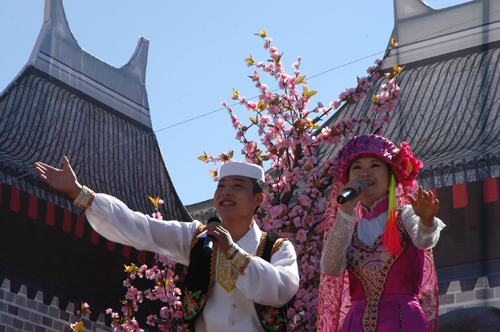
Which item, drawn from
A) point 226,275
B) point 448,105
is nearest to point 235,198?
point 226,275

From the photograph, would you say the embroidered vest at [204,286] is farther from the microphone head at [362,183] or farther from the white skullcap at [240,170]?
the microphone head at [362,183]

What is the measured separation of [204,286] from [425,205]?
3.11ft

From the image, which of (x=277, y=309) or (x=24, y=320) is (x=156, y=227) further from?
(x=24, y=320)

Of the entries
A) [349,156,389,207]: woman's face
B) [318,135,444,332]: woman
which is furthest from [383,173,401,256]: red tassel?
[349,156,389,207]: woman's face

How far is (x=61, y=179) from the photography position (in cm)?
273

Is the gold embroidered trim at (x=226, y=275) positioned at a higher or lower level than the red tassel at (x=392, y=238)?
lower

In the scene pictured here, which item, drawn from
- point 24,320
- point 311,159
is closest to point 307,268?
point 311,159

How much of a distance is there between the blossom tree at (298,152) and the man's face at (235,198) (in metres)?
1.08

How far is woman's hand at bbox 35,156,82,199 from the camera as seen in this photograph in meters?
2.71

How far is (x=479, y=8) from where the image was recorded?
4.49 m

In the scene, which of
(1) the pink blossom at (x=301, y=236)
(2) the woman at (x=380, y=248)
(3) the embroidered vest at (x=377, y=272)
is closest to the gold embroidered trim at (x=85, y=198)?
(2) the woman at (x=380, y=248)

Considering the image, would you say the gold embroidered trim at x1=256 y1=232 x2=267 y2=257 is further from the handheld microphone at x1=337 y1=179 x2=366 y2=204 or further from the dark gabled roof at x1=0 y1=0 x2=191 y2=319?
the dark gabled roof at x1=0 y1=0 x2=191 y2=319

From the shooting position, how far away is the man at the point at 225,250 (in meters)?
2.51

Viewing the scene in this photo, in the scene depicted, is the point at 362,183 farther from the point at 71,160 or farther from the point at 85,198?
the point at 71,160
